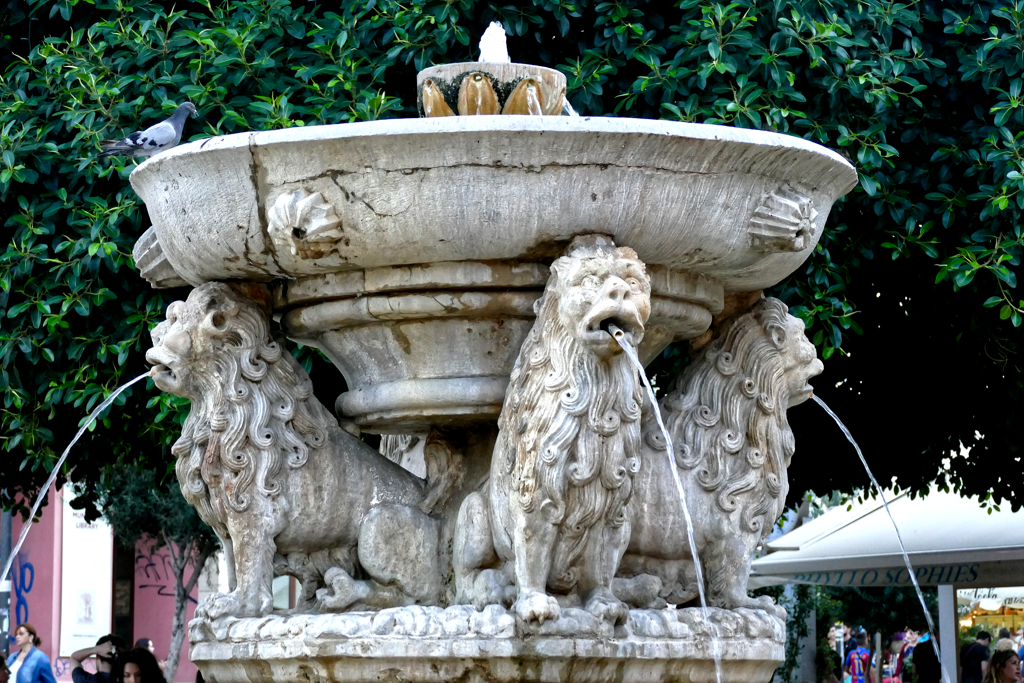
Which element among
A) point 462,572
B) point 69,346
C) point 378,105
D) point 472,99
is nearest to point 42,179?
point 69,346

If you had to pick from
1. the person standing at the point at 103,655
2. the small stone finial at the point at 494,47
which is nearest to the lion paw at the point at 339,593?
the small stone finial at the point at 494,47

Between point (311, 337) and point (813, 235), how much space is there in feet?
4.89

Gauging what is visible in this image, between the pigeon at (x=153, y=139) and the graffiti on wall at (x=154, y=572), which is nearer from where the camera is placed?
the pigeon at (x=153, y=139)

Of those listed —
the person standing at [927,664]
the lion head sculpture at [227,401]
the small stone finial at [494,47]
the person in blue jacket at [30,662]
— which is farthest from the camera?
the person standing at [927,664]

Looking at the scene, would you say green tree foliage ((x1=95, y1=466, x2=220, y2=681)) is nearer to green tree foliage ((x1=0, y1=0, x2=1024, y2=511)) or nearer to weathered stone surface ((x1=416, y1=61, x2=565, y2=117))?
green tree foliage ((x1=0, y1=0, x2=1024, y2=511))

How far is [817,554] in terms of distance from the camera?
9875 mm

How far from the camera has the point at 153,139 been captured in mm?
5383

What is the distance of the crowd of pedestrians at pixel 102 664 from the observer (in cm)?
680

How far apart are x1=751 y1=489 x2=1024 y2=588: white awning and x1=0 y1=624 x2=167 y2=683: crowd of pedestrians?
454cm

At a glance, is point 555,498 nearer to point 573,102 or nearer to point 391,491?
point 391,491

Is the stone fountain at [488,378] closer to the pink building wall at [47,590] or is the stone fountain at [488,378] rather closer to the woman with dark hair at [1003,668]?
the woman with dark hair at [1003,668]

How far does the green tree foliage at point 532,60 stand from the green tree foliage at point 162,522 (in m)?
9.95

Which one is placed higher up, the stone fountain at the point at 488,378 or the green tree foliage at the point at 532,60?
the green tree foliage at the point at 532,60

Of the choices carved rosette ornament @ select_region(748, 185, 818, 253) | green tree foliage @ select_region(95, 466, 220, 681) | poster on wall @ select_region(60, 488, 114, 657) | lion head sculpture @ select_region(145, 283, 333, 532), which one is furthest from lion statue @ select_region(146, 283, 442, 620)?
poster on wall @ select_region(60, 488, 114, 657)
